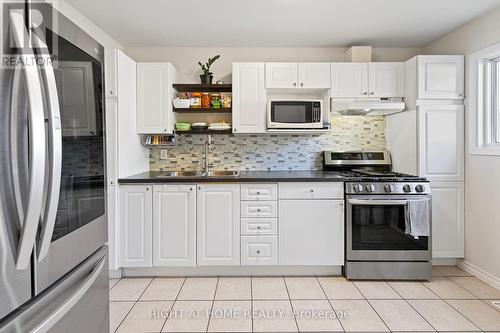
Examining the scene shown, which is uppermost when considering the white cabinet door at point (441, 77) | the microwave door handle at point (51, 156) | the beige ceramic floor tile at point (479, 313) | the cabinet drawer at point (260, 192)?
the white cabinet door at point (441, 77)

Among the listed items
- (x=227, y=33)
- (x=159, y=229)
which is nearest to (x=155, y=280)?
(x=159, y=229)

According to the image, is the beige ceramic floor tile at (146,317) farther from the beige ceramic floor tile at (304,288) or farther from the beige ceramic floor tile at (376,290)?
the beige ceramic floor tile at (376,290)

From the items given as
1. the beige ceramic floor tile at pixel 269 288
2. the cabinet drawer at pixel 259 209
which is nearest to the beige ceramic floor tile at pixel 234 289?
the beige ceramic floor tile at pixel 269 288

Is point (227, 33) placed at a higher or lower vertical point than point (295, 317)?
higher

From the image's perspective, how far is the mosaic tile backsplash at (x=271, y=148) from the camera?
351 cm

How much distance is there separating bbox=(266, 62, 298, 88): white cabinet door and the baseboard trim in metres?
2.55

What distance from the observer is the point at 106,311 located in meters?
1.34

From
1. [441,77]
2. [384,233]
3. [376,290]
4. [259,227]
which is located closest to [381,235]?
[384,233]

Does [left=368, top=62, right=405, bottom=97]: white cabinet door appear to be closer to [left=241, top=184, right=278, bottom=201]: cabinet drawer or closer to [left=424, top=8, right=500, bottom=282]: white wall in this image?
[left=424, top=8, right=500, bottom=282]: white wall

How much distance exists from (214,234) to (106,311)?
4.99 ft

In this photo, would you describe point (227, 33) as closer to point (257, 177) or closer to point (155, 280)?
point (257, 177)

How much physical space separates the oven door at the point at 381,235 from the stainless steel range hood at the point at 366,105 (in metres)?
0.93

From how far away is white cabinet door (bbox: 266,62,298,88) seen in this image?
319 centimetres

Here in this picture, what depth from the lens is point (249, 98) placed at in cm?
320
